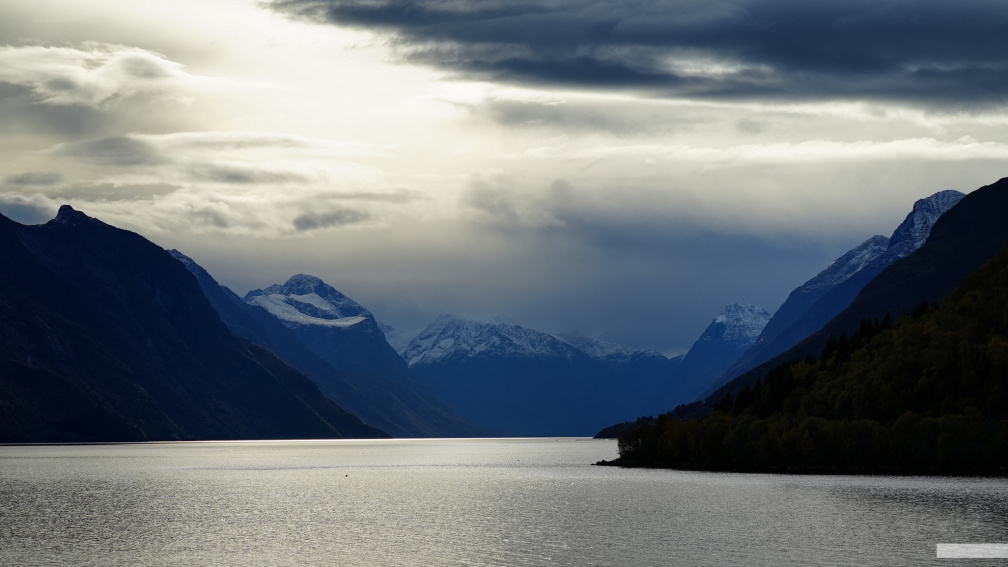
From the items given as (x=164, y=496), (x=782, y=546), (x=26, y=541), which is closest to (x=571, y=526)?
(x=782, y=546)

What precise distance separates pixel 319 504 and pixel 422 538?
5593cm

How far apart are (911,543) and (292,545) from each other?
63458 millimetres

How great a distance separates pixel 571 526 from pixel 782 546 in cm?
3142

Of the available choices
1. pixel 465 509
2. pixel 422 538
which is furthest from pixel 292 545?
pixel 465 509

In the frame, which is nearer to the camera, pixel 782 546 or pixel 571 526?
pixel 782 546

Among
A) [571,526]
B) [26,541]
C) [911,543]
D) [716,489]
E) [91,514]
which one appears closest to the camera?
[911,543]

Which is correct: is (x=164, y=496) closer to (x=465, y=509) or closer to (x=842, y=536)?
(x=465, y=509)

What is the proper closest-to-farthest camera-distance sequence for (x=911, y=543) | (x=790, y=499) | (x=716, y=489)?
(x=911, y=543)
(x=790, y=499)
(x=716, y=489)

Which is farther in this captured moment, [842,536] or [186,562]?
[842,536]

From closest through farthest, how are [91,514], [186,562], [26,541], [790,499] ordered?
1. [186,562]
2. [26,541]
3. [91,514]
4. [790,499]

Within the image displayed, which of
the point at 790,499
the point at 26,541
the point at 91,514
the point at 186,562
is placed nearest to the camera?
the point at 186,562

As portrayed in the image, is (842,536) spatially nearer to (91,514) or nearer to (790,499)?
(790,499)

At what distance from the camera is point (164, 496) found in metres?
194

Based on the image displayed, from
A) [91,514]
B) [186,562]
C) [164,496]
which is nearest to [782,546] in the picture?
[186,562]
